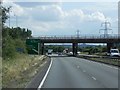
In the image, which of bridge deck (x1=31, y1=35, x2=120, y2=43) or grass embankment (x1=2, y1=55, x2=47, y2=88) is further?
bridge deck (x1=31, y1=35, x2=120, y2=43)

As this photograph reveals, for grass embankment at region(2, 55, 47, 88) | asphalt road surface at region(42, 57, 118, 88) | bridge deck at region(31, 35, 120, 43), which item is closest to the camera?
grass embankment at region(2, 55, 47, 88)

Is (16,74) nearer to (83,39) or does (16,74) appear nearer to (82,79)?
(82,79)

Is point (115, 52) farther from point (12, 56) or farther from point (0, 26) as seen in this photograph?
point (0, 26)

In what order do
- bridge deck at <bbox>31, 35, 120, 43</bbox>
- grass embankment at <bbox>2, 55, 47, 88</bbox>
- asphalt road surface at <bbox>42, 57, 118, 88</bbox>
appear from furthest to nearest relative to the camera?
→ bridge deck at <bbox>31, 35, 120, 43</bbox>, asphalt road surface at <bbox>42, 57, 118, 88</bbox>, grass embankment at <bbox>2, 55, 47, 88</bbox>

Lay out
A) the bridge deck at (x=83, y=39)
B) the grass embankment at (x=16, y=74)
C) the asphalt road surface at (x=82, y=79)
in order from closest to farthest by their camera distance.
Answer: the grass embankment at (x=16, y=74) → the asphalt road surface at (x=82, y=79) → the bridge deck at (x=83, y=39)

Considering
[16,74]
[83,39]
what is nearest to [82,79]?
[16,74]

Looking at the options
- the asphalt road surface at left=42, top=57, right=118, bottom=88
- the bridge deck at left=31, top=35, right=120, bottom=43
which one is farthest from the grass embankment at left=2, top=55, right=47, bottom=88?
the bridge deck at left=31, top=35, right=120, bottom=43

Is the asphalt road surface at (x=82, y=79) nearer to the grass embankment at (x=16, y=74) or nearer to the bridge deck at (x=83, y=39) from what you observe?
the grass embankment at (x=16, y=74)

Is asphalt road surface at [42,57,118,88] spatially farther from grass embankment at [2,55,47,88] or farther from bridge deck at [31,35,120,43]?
bridge deck at [31,35,120,43]

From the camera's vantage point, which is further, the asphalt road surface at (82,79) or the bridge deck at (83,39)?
the bridge deck at (83,39)

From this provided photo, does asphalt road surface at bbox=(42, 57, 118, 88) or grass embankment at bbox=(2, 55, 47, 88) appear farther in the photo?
asphalt road surface at bbox=(42, 57, 118, 88)

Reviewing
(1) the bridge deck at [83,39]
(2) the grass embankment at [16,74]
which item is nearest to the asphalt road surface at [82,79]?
(2) the grass embankment at [16,74]

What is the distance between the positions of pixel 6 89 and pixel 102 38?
110m

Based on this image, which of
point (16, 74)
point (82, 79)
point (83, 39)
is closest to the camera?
point (82, 79)
